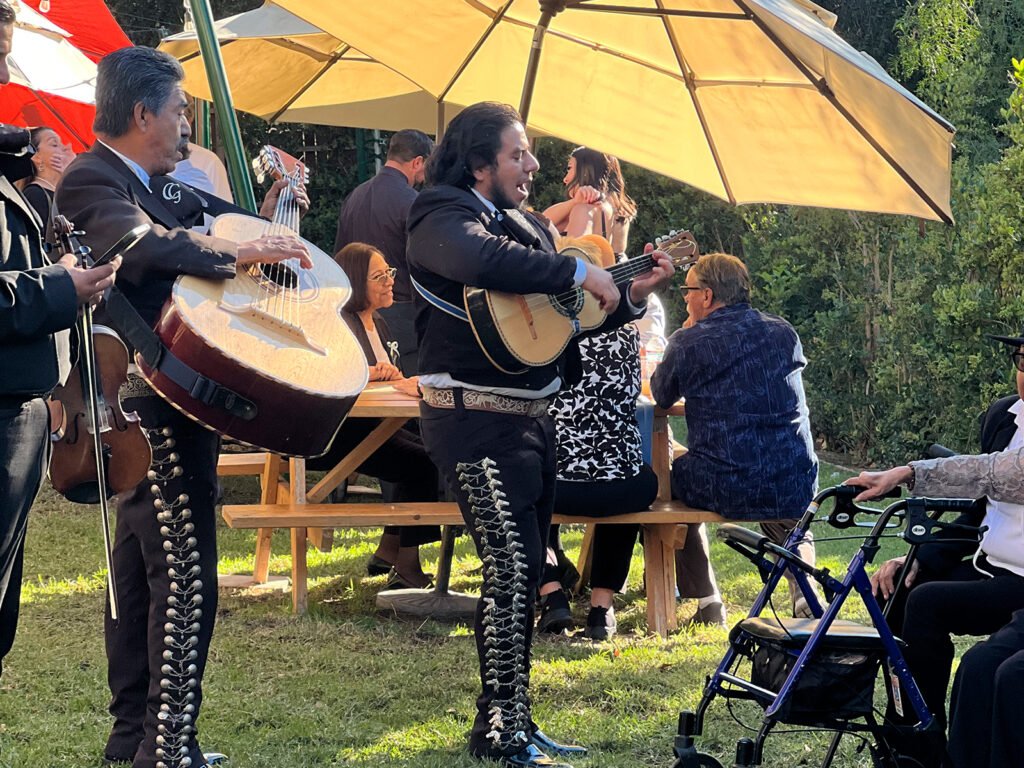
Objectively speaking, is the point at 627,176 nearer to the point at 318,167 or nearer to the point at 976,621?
the point at 318,167

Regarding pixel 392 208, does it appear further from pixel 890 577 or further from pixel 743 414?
pixel 890 577

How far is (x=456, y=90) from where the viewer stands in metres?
6.65

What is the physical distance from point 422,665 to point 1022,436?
244 centimetres

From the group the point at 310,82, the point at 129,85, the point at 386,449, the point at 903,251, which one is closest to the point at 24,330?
the point at 129,85

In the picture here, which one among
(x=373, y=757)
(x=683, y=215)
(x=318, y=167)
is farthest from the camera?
(x=318, y=167)

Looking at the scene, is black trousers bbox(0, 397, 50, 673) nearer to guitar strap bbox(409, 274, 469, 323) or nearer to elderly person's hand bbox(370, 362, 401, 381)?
guitar strap bbox(409, 274, 469, 323)

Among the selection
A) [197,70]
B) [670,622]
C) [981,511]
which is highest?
[197,70]

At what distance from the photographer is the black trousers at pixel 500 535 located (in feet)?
14.1

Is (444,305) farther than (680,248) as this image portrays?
No

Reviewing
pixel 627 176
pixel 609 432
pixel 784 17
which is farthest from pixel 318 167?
pixel 784 17

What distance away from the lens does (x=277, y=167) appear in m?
4.33

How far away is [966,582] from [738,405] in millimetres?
1974

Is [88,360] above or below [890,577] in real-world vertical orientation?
above

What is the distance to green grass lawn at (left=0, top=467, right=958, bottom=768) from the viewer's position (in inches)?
179
